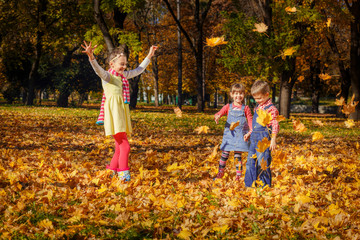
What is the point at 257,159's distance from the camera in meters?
4.41

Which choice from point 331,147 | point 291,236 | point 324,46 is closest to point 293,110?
point 324,46

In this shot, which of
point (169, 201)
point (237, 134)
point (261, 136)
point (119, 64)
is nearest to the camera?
point (169, 201)

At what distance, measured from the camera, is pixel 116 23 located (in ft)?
67.0

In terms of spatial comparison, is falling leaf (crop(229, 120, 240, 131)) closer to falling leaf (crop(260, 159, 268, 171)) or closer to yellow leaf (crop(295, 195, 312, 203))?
falling leaf (crop(260, 159, 268, 171))

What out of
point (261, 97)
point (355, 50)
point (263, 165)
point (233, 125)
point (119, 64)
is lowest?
point (263, 165)

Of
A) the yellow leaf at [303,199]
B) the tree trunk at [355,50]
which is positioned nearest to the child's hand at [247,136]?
the yellow leaf at [303,199]

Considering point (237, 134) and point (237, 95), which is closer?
point (237, 95)

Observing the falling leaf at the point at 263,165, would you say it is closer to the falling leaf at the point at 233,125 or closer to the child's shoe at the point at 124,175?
the falling leaf at the point at 233,125

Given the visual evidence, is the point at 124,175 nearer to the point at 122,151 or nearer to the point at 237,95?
the point at 122,151

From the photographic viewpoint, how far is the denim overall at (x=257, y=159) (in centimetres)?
439

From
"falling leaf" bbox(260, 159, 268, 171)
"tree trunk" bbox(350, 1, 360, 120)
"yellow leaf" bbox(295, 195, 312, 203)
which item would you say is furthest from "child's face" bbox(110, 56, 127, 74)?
"tree trunk" bbox(350, 1, 360, 120)

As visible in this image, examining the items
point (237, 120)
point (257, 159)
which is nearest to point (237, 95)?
point (237, 120)

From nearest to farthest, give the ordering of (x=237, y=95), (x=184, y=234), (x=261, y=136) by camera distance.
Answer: (x=184, y=234)
(x=261, y=136)
(x=237, y=95)

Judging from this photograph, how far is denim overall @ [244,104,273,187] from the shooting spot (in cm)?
439
